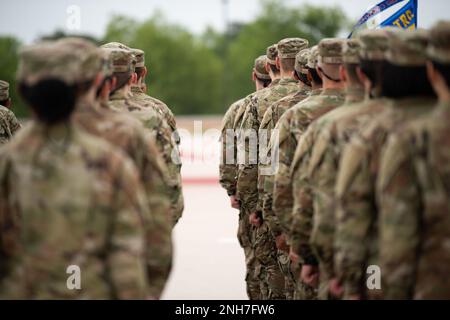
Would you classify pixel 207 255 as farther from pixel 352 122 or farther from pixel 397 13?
pixel 352 122

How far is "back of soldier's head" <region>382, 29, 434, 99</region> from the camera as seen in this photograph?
13.3ft

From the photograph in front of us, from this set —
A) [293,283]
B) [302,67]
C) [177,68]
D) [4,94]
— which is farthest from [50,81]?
[177,68]

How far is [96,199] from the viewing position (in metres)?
3.72

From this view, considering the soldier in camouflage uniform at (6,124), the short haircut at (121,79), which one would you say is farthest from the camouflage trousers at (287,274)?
the soldier in camouflage uniform at (6,124)

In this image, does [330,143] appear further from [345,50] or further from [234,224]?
[234,224]

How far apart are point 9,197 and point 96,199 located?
1.51 ft

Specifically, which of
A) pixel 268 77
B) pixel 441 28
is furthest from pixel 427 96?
pixel 268 77

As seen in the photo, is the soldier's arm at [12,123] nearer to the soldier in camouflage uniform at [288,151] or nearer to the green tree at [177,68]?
the soldier in camouflage uniform at [288,151]

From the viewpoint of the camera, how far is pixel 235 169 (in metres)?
8.74

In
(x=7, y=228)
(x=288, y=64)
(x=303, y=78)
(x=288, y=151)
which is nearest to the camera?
(x=7, y=228)

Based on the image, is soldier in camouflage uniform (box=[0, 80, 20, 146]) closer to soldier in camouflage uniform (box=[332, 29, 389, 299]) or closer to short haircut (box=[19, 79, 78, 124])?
soldier in camouflage uniform (box=[332, 29, 389, 299])

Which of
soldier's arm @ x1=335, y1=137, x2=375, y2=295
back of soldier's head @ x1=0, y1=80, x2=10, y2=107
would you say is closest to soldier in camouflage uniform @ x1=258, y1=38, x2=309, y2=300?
soldier's arm @ x1=335, y1=137, x2=375, y2=295

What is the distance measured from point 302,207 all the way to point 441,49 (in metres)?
1.52

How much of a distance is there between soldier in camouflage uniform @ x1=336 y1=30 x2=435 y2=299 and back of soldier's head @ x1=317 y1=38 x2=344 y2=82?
1313 millimetres
